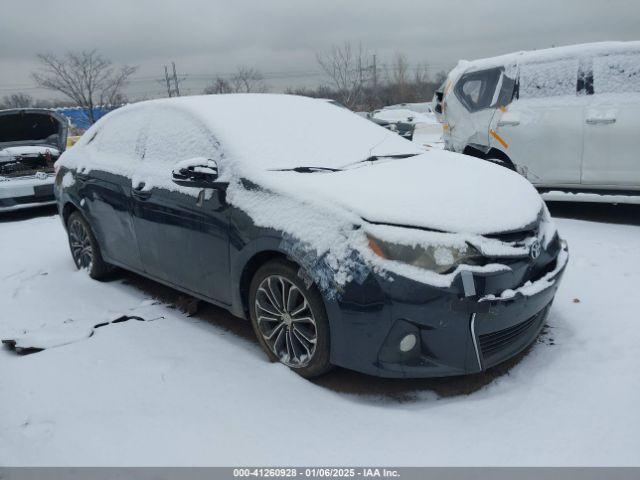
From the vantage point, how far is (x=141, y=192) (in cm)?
352

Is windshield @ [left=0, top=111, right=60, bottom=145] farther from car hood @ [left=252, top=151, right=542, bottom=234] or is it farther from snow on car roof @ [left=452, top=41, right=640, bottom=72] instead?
car hood @ [left=252, top=151, right=542, bottom=234]

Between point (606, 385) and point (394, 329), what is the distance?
1.17 meters

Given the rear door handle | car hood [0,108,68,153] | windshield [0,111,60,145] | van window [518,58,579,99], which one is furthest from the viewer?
windshield [0,111,60,145]

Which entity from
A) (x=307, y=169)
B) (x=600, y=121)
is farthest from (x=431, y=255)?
(x=600, y=121)

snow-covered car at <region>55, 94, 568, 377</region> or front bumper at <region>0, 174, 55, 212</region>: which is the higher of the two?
snow-covered car at <region>55, 94, 568, 377</region>

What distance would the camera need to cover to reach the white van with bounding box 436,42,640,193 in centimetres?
515

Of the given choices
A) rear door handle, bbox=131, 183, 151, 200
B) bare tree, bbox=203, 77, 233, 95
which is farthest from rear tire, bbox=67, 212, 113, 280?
bare tree, bbox=203, 77, 233, 95

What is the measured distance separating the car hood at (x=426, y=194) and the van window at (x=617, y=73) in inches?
120

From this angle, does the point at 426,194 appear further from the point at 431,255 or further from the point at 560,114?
→ the point at 560,114

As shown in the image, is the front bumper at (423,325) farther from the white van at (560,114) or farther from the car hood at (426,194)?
the white van at (560,114)

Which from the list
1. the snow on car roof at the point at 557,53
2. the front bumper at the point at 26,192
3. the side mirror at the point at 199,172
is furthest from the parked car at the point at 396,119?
the side mirror at the point at 199,172

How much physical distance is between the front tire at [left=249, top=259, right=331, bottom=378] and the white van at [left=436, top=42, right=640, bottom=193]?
414cm

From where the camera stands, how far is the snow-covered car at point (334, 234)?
2.29 m
